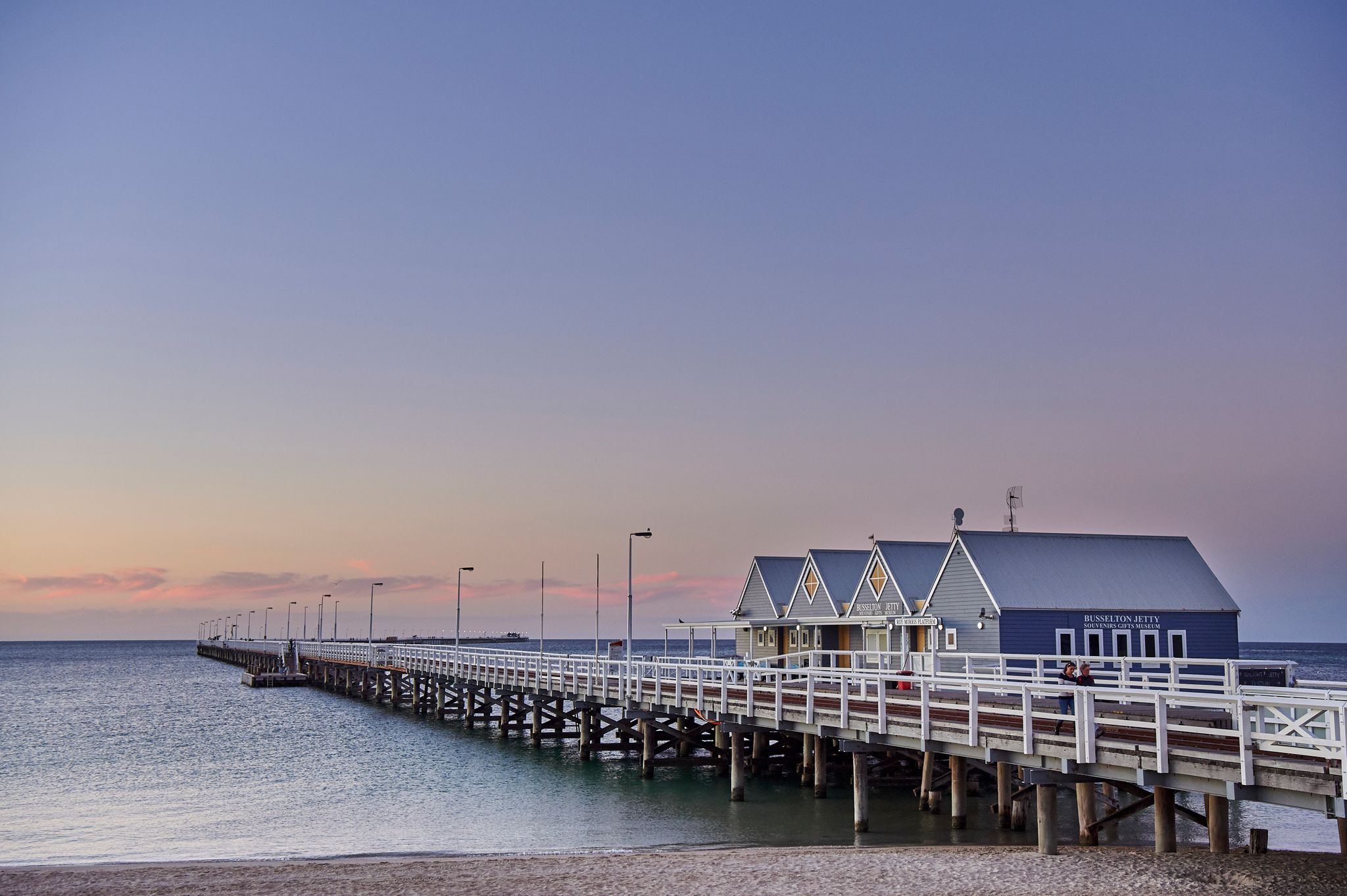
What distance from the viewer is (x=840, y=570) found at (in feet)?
162

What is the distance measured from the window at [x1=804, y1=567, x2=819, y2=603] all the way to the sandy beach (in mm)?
28018

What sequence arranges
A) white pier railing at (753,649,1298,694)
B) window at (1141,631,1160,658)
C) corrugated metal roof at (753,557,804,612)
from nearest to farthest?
white pier railing at (753,649,1298,694)
window at (1141,631,1160,658)
corrugated metal roof at (753,557,804,612)

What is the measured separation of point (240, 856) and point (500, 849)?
5418mm

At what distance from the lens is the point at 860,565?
164ft

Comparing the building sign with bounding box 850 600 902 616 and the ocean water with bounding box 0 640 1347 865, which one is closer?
the ocean water with bounding box 0 640 1347 865

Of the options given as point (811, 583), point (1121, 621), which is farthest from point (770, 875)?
point (811, 583)

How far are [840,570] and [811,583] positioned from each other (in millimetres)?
1413

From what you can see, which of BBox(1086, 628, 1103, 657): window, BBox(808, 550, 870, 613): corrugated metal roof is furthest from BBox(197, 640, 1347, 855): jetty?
BBox(808, 550, 870, 613): corrugated metal roof

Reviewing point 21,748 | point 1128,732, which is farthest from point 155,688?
point 1128,732

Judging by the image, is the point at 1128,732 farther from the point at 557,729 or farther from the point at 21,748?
the point at 21,748

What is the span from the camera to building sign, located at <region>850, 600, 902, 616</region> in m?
42.7

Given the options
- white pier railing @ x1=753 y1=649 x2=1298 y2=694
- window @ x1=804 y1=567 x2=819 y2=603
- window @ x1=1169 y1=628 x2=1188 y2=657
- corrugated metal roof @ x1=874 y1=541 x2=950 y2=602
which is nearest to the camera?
white pier railing @ x1=753 y1=649 x2=1298 y2=694

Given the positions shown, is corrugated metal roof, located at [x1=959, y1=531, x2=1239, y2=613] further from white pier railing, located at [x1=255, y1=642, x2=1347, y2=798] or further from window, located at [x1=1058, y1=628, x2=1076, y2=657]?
white pier railing, located at [x1=255, y1=642, x2=1347, y2=798]

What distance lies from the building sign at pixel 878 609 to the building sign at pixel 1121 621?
7082 mm
